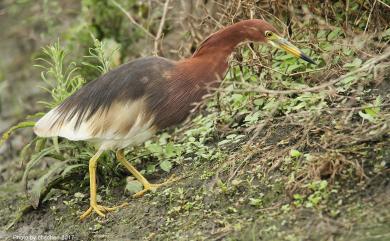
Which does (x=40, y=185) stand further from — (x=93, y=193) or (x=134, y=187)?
(x=134, y=187)

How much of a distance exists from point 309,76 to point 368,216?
5.76 ft

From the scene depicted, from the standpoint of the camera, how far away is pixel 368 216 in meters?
3.90

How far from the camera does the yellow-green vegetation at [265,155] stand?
4145 mm

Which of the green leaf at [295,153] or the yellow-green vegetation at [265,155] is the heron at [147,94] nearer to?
the yellow-green vegetation at [265,155]

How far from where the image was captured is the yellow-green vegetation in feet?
13.6

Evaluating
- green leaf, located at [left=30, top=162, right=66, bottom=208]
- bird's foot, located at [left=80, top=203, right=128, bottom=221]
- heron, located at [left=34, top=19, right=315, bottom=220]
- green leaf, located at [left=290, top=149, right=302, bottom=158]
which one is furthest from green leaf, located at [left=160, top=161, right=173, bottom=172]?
green leaf, located at [left=290, top=149, right=302, bottom=158]

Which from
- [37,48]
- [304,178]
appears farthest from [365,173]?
[37,48]

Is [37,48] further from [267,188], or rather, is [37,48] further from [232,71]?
[267,188]

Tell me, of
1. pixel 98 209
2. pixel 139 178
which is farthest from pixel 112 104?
pixel 98 209

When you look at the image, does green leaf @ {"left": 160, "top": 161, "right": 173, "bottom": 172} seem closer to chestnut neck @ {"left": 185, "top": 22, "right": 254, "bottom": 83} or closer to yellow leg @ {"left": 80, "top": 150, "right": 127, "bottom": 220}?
yellow leg @ {"left": 80, "top": 150, "right": 127, "bottom": 220}

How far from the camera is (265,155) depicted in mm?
4883

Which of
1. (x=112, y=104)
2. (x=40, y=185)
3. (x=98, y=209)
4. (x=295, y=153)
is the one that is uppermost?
(x=112, y=104)

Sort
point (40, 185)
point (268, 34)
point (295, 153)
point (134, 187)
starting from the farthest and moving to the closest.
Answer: point (40, 185), point (134, 187), point (268, 34), point (295, 153)

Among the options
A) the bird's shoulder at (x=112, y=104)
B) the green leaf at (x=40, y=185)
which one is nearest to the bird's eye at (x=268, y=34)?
the bird's shoulder at (x=112, y=104)
